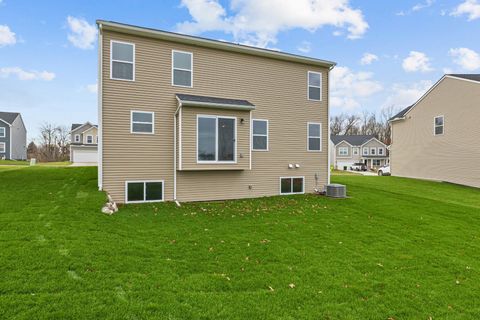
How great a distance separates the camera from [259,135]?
12305 mm

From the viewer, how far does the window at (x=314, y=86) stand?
13437mm

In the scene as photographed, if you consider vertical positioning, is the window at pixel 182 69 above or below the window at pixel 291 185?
above

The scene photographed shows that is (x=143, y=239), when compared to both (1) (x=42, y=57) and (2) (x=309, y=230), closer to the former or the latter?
(2) (x=309, y=230)

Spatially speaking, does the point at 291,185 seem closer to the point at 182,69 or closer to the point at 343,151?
the point at 182,69

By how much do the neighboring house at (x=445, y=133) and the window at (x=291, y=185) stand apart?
12.1 meters

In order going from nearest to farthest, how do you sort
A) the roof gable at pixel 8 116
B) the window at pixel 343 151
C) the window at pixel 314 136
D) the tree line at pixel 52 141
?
the window at pixel 314 136
the roof gable at pixel 8 116
the window at pixel 343 151
the tree line at pixel 52 141

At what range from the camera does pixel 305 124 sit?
13.3m

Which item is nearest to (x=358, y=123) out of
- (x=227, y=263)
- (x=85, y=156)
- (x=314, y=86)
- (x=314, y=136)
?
(x=85, y=156)

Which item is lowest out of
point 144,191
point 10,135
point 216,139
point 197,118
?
point 144,191

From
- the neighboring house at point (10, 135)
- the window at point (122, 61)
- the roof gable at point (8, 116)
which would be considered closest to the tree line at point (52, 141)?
the neighboring house at point (10, 135)

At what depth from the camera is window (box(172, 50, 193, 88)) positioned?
1105 cm

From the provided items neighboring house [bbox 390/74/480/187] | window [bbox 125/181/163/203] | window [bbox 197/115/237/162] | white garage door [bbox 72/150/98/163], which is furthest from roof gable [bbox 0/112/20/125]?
neighboring house [bbox 390/74/480/187]

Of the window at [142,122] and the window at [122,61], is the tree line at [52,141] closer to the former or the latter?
the window at [122,61]

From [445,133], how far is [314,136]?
37.7 feet
